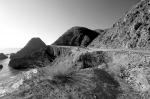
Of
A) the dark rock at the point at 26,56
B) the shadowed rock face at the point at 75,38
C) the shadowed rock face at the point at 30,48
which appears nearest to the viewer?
the dark rock at the point at 26,56

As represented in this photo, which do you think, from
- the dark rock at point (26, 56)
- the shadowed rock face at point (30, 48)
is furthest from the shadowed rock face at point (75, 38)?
the dark rock at point (26, 56)

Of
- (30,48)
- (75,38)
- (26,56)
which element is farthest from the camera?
(75,38)

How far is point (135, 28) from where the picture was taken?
1307 inches

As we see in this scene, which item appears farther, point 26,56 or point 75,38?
point 75,38

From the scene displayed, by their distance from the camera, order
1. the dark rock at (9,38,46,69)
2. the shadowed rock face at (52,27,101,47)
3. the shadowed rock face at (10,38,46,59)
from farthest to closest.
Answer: the shadowed rock face at (52,27,101,47), the shadowed rock face at (10,38,46,59), the dark rock at (9,38,46,69)

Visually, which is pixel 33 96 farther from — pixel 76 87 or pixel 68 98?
pixel 76 87

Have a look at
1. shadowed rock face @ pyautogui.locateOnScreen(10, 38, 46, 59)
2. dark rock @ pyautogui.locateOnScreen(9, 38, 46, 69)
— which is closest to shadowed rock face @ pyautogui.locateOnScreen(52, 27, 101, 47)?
shadowed rock face @ pyautogui.locateOnScreen(10, 38, 46, 59)

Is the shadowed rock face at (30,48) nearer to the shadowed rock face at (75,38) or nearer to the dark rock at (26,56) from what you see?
the dark rock at (26,56)

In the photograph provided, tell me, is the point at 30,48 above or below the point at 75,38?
below

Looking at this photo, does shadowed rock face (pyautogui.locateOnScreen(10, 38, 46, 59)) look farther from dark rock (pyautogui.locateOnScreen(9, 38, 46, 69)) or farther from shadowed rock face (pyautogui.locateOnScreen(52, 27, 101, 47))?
shadowed rock face (pyautogui.locateOnScreen(52, 27, 101, 47))

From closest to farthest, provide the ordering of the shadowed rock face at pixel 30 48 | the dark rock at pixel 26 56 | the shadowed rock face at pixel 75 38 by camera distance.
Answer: the dark rock at pixel 26 56 → the shadowed rock face at pixel 30 48 → the shadowed rock face at pixel 75 38

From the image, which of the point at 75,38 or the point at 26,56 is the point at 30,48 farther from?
the point at 75,38

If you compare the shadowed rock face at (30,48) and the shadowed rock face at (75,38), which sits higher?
the shadowed rock face at (75,38)

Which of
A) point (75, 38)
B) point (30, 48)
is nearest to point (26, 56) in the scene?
point (30, 48)
